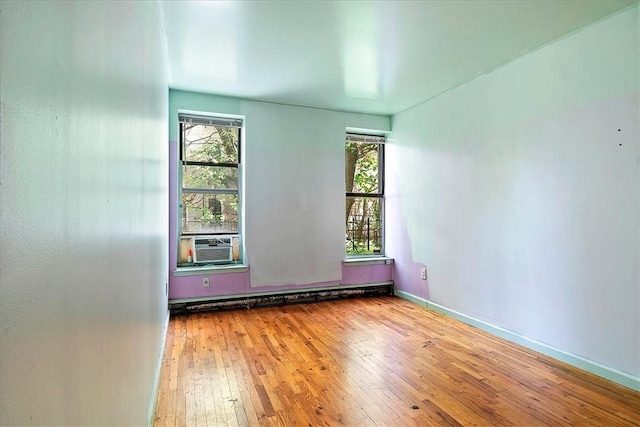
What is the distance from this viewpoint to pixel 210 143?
4.12 metres

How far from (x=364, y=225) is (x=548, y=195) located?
2.48 m

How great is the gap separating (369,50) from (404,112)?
1854 mm

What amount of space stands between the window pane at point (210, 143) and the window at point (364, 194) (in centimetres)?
159

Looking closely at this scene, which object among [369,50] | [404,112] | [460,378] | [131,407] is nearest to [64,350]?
[131,407]

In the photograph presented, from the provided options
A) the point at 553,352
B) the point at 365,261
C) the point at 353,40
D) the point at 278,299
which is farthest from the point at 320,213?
the point at 553,352

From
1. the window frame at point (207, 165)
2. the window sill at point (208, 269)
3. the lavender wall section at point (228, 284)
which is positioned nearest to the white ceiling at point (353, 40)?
the window frame at point (207, 165)

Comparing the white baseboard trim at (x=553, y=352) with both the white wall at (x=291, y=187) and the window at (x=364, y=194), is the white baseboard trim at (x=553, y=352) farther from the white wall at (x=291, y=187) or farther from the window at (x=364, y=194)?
the white wall at (x=291, y=187)

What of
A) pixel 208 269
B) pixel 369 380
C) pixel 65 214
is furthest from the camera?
pixel 208 269

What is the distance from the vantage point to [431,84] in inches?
142

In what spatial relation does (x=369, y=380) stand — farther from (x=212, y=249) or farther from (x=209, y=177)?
(x=209, y=177)

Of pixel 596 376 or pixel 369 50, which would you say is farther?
pixel 369 50

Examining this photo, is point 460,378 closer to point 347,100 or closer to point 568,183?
point 568,183

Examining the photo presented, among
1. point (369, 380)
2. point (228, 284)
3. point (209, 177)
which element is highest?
point (209, 177)

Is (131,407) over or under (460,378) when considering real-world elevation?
over
